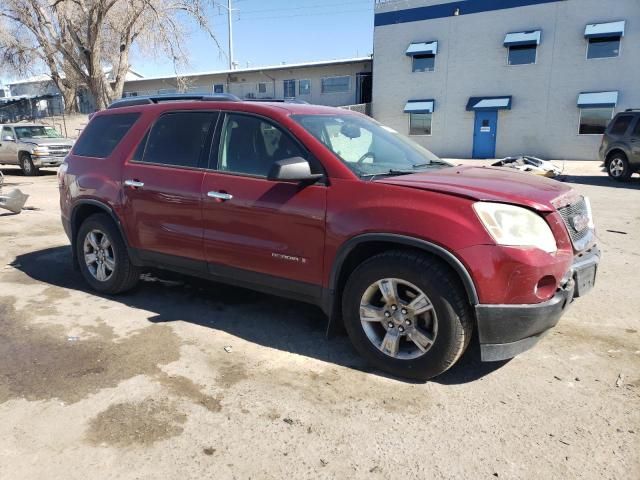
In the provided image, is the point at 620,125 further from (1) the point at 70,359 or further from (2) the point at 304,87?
(2) the point at 304,87

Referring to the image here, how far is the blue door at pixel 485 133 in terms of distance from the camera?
87.9 ft

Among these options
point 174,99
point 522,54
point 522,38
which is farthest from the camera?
point 522,54

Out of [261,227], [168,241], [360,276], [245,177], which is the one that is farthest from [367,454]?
[168,241]

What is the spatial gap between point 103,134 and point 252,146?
1.98 metres

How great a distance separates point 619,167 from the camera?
14500 mm

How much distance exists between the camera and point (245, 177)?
12.8 ft

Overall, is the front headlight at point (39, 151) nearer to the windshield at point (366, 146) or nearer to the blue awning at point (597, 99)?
the windshield at point (366, 146)

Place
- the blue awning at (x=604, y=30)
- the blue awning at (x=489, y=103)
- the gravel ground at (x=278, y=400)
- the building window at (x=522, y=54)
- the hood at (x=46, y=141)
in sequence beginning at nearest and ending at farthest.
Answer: the gravel ground at (x=278, y=400) < the hood at (x=46, y=141) < the blue awning at (x=604, y=30) < the building window at (x=522, y=54) < the blue awning at (x=489, y=103)

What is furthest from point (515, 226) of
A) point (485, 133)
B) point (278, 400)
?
point (485, 133)

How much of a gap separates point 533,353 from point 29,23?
1254 inches

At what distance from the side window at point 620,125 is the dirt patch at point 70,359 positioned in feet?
46.5

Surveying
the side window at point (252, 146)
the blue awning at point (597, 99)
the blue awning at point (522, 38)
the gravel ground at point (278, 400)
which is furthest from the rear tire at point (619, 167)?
the side window at point (252, 146)

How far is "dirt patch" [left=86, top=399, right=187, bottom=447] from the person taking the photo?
108 inches

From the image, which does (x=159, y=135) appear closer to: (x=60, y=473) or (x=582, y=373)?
(x=60, y=473)
